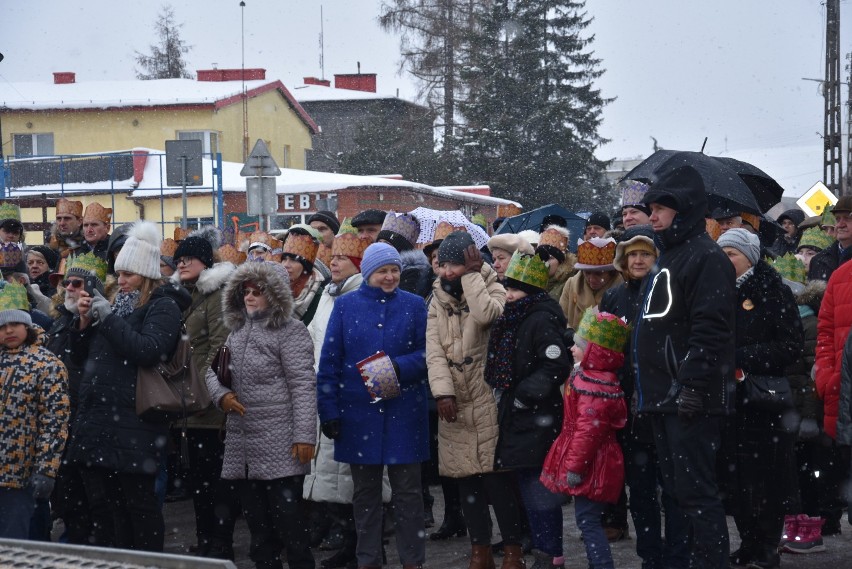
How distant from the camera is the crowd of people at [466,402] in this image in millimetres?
6062

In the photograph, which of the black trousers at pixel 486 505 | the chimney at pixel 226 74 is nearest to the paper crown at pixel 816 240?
the black trousers at pixel 486 505

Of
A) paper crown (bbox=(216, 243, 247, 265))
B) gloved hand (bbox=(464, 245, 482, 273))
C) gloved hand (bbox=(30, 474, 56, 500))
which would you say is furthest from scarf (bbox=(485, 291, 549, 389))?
paper crown (bbox=(216, 243, 247, 265))

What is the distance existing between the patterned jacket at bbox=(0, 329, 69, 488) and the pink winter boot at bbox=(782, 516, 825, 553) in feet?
14.4

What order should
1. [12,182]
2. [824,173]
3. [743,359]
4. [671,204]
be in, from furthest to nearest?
[824,173]
[12,182]
[743,359]
[671,204]

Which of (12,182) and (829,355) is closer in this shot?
(829,355)

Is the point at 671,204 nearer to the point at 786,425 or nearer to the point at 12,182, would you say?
the point at 786,425

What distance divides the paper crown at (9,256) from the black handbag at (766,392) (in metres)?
5.86

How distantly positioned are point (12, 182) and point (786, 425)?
21.7m

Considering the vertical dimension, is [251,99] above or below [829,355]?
above

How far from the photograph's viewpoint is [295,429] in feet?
21.7

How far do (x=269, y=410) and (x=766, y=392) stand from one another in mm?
2730

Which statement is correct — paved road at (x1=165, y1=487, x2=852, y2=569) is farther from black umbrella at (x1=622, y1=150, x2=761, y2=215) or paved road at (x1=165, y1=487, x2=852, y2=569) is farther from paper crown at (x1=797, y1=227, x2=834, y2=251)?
paper crown at (x1=797, y1=227, x2=834, y2=251)

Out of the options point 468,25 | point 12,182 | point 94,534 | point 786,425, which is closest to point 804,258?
point 786,425

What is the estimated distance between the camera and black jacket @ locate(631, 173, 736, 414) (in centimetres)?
582
